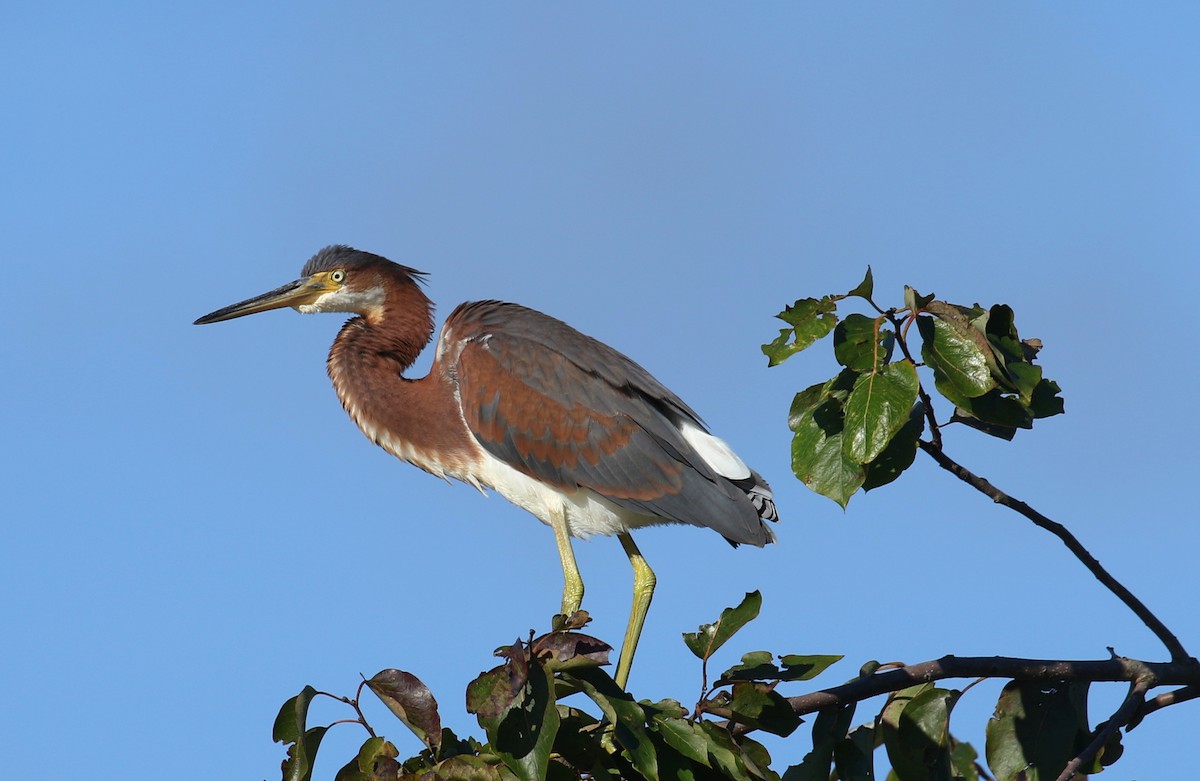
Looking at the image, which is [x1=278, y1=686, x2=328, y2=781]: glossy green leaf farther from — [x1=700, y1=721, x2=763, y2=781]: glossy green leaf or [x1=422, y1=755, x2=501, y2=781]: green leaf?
[x1=700, y1=721, x2=763, y2=781]: glossy green leaf

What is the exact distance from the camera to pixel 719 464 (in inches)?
225

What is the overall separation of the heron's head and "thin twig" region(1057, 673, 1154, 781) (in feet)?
15.4

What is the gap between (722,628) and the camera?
129 inches

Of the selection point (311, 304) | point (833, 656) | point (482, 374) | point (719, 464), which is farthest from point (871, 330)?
point (311, 304)

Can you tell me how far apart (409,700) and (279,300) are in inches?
175

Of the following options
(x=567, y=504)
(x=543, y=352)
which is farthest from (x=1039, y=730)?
(x=543, y=352)

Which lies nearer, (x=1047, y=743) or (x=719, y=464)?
(x=1047, y=743)

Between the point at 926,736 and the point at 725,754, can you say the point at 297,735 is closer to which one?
the point at 725,754

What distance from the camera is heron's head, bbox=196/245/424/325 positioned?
7.02 metres

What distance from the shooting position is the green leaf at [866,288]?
2885mm

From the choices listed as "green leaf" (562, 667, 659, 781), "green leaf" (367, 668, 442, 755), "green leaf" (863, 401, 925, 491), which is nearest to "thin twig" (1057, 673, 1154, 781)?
"green leaf" (863, 401, 925, 491)

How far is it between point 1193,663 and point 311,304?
5089 millimetres

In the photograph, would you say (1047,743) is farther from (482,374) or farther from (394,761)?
(482,374)

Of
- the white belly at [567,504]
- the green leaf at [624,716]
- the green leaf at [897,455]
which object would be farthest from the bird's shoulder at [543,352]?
the green leaf at [624,716]
